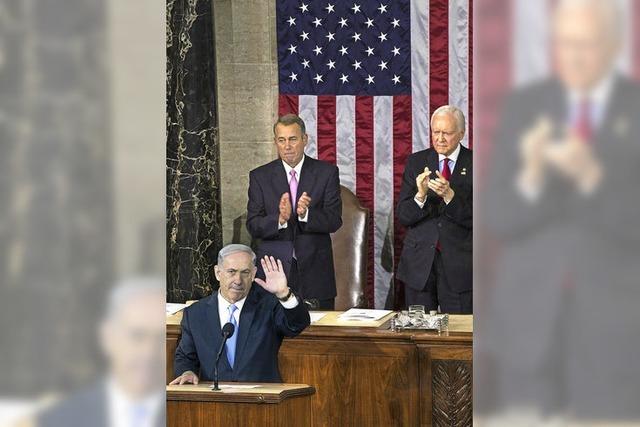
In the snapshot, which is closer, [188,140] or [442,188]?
[442,188]

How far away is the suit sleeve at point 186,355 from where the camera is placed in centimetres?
646

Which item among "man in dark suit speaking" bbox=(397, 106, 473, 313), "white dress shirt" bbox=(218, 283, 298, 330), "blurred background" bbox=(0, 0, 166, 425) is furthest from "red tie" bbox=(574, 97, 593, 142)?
"man in dark suit speaking" bbox=(397, 106, 473, 313)

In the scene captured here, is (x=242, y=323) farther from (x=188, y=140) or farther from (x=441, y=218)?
(x=188, y=140)

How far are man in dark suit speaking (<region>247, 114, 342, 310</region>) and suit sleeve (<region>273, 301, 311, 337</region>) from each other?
2101 millimetres

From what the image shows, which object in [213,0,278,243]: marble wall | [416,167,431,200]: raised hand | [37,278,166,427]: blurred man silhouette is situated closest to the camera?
[37,278,166,427]: blurred man silhouette

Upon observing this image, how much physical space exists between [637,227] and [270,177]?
23.3 ft

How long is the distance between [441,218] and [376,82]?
2.06m

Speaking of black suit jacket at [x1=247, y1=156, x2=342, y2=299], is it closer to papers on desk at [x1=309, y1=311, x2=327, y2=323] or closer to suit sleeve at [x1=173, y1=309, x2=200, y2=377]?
papers on desk at [x1=309, y1=311, x2=327, y2=323]

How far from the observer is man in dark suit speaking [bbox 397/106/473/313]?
27.9ft

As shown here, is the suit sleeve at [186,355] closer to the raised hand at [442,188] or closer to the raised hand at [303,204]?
the raised hand at [303,204]

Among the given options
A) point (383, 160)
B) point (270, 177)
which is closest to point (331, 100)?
point (383, 160)

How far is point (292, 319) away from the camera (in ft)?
21.1

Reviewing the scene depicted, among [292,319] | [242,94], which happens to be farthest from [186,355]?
[242,94]

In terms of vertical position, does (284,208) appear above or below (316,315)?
above
